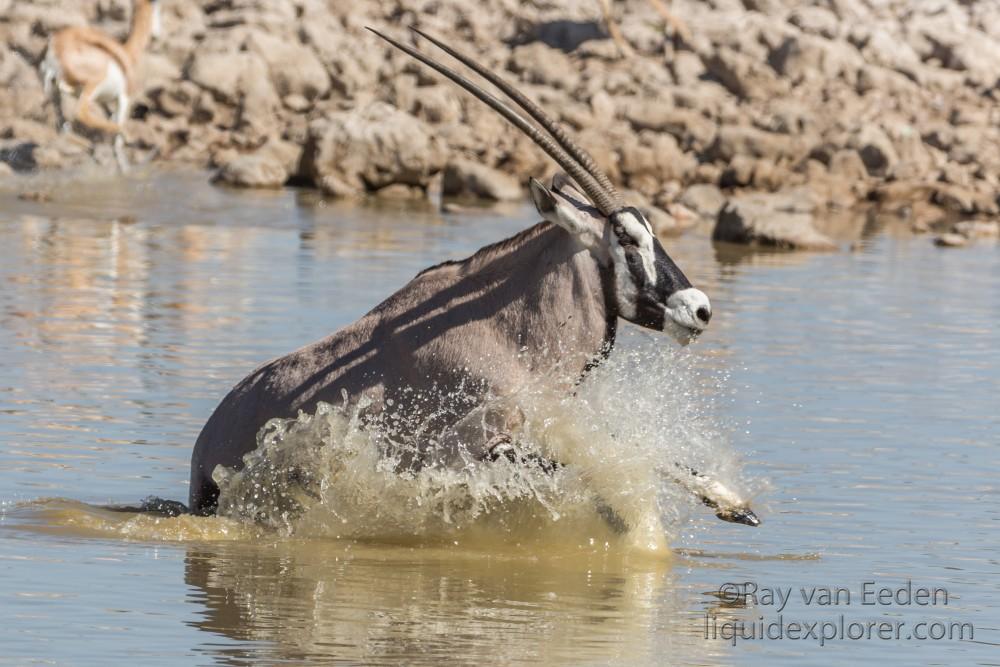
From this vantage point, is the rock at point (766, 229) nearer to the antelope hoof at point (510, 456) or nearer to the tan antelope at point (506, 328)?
the tan antelope at point (506, 328)

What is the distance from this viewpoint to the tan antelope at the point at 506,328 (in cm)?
735

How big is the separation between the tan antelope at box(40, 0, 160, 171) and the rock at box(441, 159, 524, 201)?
4499mm

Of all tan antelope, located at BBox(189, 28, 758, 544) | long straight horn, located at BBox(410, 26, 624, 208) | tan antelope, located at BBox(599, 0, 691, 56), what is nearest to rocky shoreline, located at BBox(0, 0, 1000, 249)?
tan antelope, located at BBox(599, 0, 691, 56)

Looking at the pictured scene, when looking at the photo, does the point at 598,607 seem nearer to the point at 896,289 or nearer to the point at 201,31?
the point at 896,289

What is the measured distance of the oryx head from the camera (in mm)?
7312

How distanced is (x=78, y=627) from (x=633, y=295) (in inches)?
101

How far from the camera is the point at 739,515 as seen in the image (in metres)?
7.42

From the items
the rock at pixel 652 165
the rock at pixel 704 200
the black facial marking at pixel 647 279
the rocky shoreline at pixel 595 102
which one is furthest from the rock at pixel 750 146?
the black facial marking at pixel 647 279

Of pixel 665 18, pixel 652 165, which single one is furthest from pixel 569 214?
pixel 665 18

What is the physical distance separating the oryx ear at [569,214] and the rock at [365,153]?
58.3 feet

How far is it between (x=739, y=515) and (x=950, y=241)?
16146mm

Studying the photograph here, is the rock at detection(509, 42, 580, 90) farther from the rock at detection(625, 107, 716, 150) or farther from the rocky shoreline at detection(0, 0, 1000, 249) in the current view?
the rock at detection(625, 107, 716, 150)

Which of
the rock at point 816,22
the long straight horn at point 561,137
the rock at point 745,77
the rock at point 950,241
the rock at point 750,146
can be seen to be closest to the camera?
the long straight horn at point 561,137

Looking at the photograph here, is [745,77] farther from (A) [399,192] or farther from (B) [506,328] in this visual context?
(B) [506,328]
